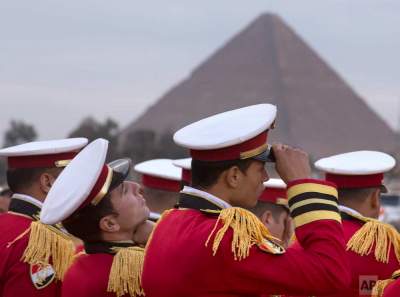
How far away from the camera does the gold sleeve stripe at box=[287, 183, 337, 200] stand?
142 inches

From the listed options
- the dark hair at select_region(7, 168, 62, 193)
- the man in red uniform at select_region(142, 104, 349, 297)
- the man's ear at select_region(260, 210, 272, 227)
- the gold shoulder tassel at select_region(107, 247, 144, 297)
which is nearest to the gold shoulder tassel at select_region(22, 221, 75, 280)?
the dark hair at select_region(7, 168, 62, 193)

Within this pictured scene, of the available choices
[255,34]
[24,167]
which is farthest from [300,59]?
[24,167]

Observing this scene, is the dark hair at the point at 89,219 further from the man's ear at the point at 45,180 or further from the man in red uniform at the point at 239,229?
the man's ear at the point at 45,180

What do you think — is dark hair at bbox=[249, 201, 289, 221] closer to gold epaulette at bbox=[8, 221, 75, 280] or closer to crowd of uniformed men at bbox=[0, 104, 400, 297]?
crowd of uniformed men at bbox=[0, 104, 400, 297]

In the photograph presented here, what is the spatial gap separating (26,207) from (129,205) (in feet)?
3.72

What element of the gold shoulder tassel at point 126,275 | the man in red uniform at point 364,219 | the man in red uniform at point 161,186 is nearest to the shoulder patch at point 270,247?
the gold shoulder tassel at point 126,275

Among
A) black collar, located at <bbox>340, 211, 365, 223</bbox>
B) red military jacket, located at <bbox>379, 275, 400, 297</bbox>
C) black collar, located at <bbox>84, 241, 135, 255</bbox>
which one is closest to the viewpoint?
red military jacket, located at <bbox>379, 275, 400, 297</bbox>

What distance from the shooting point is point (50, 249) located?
5.09 meters

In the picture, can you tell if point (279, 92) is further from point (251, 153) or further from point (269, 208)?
point (251, 153)

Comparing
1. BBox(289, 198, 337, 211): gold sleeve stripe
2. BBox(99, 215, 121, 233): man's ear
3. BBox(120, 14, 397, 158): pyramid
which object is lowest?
BBox(120, 14, 397, 158): pyramid

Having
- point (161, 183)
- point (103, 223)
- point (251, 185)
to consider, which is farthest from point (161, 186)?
point (251, 185)

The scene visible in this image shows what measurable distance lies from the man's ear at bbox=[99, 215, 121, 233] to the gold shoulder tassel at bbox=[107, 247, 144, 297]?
12 cm

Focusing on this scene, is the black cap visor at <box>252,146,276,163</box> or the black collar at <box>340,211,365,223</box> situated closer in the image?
the black cap visor at <box>252,146,276,163</box>

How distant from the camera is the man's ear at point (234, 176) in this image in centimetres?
368
